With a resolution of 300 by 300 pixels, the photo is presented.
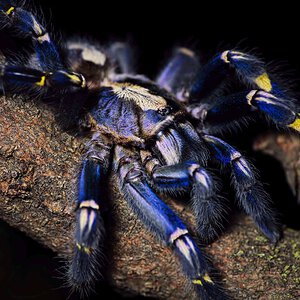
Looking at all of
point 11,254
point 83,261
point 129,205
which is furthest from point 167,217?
point 11,254

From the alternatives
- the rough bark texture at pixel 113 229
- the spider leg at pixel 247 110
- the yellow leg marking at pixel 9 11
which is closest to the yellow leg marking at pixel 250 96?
the spider leg at pixel 247 110

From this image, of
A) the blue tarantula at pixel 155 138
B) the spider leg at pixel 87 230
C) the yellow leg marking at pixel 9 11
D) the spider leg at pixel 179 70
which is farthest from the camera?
the spider leg at pixel 179 70

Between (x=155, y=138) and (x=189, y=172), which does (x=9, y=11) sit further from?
(x=189, y=172)

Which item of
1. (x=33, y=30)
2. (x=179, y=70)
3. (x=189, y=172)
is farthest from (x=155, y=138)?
(x=179, y=70)

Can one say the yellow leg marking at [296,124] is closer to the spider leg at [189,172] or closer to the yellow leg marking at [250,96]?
the yellow leg marking at [250,96]

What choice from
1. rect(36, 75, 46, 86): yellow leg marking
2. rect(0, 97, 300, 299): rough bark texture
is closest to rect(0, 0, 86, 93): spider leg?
rect(36, 75, 46, 86): yellow leg marking

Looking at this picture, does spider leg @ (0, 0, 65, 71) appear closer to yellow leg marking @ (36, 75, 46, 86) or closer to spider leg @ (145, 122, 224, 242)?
yellow leg marking @ (36, 75, 46, 86)

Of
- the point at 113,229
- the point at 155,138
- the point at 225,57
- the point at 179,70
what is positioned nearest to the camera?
the point at 113,229

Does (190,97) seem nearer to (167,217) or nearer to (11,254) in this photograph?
(167,217)
